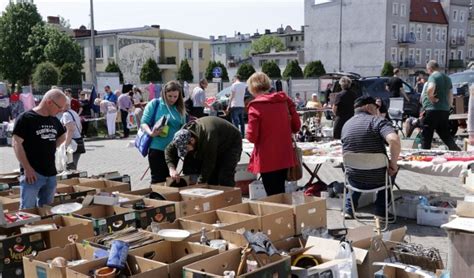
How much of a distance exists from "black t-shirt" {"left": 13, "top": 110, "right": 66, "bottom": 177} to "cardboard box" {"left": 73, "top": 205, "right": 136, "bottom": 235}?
736 millimetres

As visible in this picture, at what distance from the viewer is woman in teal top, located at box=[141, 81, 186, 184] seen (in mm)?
5289

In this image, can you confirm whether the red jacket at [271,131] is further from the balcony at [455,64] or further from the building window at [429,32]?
the balcony at [455,64]

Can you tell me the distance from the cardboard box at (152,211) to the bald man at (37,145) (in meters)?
0.90

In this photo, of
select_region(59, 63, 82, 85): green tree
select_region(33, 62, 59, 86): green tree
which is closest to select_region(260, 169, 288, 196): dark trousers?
select_region(33, 62, 59, 86): green tree

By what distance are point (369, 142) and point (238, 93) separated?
7.66 m

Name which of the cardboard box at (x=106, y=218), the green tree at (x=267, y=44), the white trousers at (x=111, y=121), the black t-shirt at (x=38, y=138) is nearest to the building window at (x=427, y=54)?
the green tree at (x=267, y=44)

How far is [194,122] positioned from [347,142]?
173 centimetres

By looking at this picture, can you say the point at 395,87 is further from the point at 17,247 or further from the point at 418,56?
the point at 418,56

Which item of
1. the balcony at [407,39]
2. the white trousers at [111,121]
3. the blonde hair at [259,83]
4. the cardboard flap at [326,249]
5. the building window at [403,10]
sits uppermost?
the building window at [403,10]

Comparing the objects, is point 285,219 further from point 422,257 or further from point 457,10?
point 457,10

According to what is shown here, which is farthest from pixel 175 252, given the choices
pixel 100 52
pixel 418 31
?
pixel 418 31

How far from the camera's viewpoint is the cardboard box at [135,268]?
9.13 feet

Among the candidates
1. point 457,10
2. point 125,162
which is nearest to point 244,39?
point 457,10

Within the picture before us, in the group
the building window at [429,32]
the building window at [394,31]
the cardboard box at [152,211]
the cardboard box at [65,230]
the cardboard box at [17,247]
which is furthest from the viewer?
the building window at [429,32]
